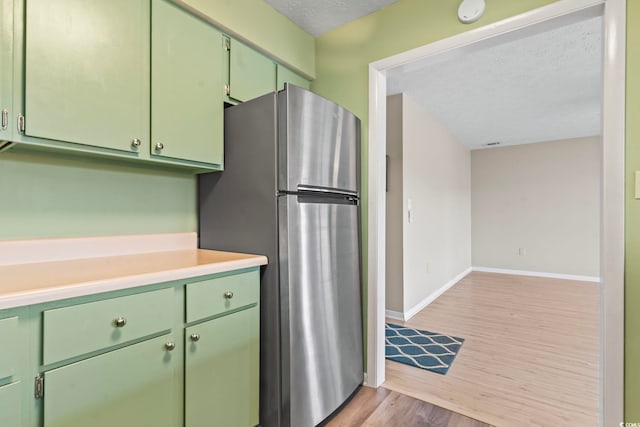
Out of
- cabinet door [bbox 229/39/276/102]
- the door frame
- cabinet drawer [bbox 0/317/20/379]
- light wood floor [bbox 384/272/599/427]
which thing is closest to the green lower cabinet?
cabinet drawer [bbox 0/317/20/379]

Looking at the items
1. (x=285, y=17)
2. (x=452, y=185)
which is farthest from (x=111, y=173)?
(x=452, y=185)

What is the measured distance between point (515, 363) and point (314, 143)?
2286 mm

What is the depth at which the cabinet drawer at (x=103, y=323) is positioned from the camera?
916 mm

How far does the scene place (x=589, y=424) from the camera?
167 cm

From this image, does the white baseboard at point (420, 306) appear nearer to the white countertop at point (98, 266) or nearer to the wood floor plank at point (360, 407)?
the wood floor plank at point (360, 407)

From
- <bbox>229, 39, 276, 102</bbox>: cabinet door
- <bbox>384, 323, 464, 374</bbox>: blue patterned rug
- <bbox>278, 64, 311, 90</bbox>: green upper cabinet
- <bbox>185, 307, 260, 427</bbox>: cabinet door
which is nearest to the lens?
<bbox>185, 307, 260, 427</bbox>: cabinet door

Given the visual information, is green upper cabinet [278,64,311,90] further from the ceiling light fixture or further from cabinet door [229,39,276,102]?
the ceiling light fixture

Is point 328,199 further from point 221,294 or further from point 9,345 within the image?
point 9,345

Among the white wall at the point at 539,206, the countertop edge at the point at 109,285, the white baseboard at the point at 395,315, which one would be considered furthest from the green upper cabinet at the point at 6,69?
the white wall at the point at 539,206

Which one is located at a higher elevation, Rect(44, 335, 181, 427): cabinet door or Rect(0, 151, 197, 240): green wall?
Rect(0, 151, 197, 240): green wall

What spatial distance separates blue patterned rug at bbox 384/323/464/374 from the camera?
7.80 feet

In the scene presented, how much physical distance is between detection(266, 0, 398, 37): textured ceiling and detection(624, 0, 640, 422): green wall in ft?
4.13

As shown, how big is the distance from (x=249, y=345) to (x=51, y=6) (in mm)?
1580

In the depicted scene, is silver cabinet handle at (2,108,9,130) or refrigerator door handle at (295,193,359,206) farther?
refrigerator door handle at (295,193,359,206)
